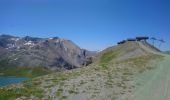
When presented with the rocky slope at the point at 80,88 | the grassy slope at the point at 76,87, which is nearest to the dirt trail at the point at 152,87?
the rocky slope at the point at 80,88

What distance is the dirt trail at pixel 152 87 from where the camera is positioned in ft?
112

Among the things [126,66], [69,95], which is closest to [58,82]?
[69,95]

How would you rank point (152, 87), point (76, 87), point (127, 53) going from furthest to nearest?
1. point (127, 53)
2. point (152, 87)
3. point (76, 87)

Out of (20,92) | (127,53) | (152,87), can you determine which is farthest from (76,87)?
(127,53)

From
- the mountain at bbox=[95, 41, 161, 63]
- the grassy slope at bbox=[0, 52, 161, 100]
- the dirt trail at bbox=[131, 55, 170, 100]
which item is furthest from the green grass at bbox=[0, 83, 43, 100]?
the mountain at bbox=[95, 41, 161, 63]

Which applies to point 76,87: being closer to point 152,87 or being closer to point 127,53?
point 152,87

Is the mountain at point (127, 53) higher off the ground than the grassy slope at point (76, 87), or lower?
higher

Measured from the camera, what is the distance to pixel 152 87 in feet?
134

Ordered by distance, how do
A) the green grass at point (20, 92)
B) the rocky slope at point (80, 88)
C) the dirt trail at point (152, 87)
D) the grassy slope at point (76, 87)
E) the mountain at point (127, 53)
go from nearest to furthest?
1. the green grass at point (20, 92)
2. the rocky slope at point (80, 88)
3. the grassy slope at point (76, 87)
4. the dirt trail at point (152, 87)
5. the mountain at point (127, 53)

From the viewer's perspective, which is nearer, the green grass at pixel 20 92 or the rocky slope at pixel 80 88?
the green grass at pixel 20 92

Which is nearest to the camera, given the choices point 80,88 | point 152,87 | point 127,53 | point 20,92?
point 20,92

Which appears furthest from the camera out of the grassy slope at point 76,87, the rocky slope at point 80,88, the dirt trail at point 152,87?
the dirt trail at point 152,87

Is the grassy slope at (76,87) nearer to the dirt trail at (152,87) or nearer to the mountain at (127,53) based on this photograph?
the dirt trail at (152,87)

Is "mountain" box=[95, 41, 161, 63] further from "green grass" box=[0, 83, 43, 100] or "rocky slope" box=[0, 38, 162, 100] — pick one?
"green grass" box=[0, 83, 43, 100]
